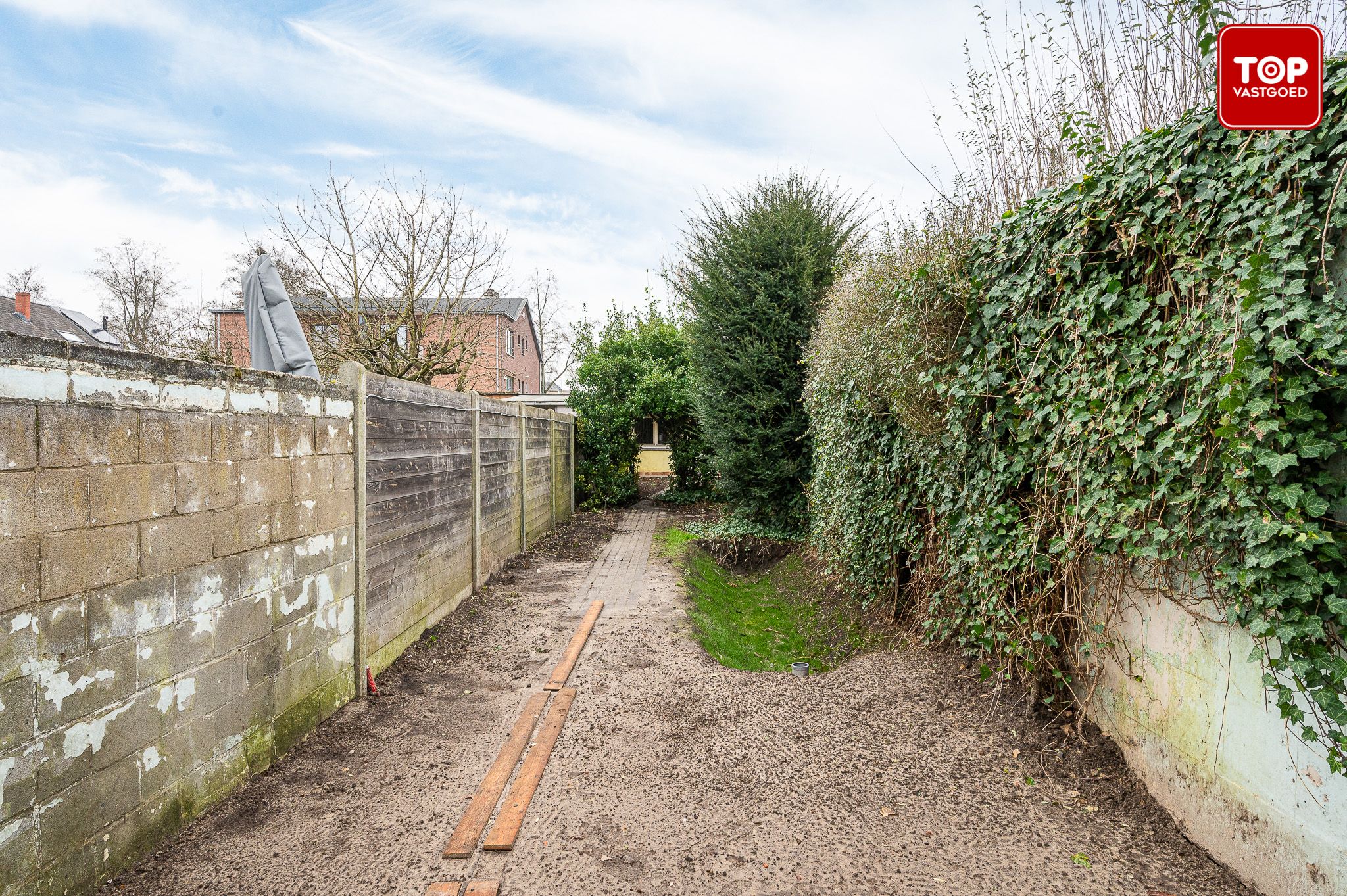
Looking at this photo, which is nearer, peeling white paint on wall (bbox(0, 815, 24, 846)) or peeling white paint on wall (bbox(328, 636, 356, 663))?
peeling white paint on wall (bbox(0, 815, 24, 846))

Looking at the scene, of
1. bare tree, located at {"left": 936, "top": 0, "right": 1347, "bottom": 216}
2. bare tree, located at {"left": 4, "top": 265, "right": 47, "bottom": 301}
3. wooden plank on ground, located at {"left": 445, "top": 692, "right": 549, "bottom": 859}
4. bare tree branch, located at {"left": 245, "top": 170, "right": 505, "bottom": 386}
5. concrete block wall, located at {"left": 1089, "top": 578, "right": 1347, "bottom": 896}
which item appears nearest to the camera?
concrete block wall, located at {"left": 1089, "top": 578, "right": 1347, "bottom": 896}

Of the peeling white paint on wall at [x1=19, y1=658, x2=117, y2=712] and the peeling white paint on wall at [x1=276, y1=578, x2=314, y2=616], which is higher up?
the peeling white paint on wall at [x1=19, y1=658, x2=117, y2=712]

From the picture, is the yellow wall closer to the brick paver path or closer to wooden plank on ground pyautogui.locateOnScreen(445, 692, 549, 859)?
the brick paver path

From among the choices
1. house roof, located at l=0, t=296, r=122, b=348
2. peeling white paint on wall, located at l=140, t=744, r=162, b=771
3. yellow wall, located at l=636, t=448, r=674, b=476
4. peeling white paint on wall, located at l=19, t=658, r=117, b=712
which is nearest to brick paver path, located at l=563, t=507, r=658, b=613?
peeling white paint on wall, located at l=140, t=744, r=162, b=771

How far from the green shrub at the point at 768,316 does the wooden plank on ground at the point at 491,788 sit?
264 inches

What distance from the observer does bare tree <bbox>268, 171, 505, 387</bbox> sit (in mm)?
13477

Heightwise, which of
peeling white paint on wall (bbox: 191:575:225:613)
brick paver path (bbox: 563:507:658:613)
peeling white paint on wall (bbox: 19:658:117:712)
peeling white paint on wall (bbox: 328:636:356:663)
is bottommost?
brick paver path (bbox: 563:507:658:613)

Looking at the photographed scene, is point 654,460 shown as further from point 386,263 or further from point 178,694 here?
point 178,694

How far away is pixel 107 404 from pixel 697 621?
4945mm

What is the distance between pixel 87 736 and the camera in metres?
2.23

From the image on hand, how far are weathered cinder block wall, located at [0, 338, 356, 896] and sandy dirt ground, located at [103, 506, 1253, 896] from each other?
29 cm

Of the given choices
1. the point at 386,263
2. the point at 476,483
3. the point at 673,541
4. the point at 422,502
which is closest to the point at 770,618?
the point at 673,541

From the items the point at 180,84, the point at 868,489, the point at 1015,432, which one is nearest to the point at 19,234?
the point at 180,84

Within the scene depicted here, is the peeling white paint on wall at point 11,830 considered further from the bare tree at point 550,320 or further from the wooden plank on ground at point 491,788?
the bare tree at point 550,320
